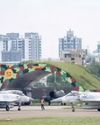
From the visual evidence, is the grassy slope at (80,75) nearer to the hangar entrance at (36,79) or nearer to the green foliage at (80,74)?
the green foliage at (80,74)

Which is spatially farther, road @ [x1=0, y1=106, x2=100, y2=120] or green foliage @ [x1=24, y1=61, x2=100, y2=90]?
green foliage @ [x1=24, y1=61, x2=100, y2=90]

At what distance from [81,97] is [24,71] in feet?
89.2

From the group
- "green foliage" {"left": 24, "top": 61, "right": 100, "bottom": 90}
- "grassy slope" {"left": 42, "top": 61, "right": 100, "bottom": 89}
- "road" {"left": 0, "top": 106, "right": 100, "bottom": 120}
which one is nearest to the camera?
"road" {"left": 0, "top": 106, "right": 100, "bottom": 120}

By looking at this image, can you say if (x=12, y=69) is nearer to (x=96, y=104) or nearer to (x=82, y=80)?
(x=82, y=80)

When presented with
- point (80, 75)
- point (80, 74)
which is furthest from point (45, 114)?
point (80, 74)

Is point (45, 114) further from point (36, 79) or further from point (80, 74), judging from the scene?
point (80, 74)

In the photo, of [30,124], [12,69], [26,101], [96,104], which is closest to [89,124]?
[30,124]

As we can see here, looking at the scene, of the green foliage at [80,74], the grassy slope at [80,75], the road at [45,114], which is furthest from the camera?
the grassy slope at [80,75]

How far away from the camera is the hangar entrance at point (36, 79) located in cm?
9275

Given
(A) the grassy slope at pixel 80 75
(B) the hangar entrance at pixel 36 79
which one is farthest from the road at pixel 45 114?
(A) the grassy slope at pixel 80 75

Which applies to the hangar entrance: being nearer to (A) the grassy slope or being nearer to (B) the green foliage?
(B) the green foliage

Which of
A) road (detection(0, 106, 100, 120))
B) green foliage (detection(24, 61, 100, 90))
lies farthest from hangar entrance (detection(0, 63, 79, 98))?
road (detection(0, 106, 100, 120))

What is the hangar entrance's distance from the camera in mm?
92750

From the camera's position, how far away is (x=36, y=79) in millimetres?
103125
